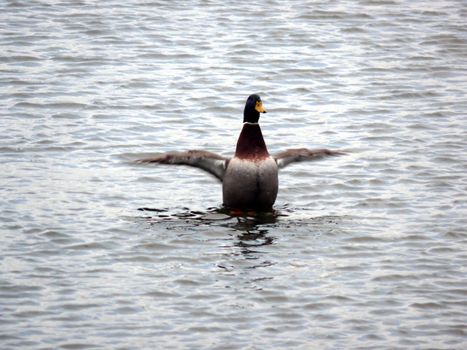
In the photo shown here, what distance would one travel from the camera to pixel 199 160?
12.8 m

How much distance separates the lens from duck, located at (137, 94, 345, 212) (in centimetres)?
1244

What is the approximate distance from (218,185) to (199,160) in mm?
997

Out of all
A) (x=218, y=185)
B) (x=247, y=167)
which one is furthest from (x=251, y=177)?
(x=218, y=185)

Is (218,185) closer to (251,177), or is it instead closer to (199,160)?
(199,160)

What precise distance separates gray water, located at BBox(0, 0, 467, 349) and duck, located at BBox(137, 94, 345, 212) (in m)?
0.22

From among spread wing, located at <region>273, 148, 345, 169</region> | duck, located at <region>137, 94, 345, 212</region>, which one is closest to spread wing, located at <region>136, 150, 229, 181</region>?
duck, located at <region>137, 94, 345, 212</region>

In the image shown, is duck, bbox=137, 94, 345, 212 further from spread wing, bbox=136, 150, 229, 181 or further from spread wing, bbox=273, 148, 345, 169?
spread wing, bbox=273, 148, 345, 169

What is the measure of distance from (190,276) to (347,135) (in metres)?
5.76

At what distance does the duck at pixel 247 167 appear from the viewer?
40.8ft

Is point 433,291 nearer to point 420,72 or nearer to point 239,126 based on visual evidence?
point 239,126

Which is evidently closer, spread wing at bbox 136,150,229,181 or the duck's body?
the duck's body

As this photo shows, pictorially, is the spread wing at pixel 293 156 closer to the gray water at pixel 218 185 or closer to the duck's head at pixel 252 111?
the gray water at pixel 218 185

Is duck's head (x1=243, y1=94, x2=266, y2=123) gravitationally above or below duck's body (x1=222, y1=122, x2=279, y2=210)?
above

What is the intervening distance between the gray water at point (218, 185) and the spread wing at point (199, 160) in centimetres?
43
